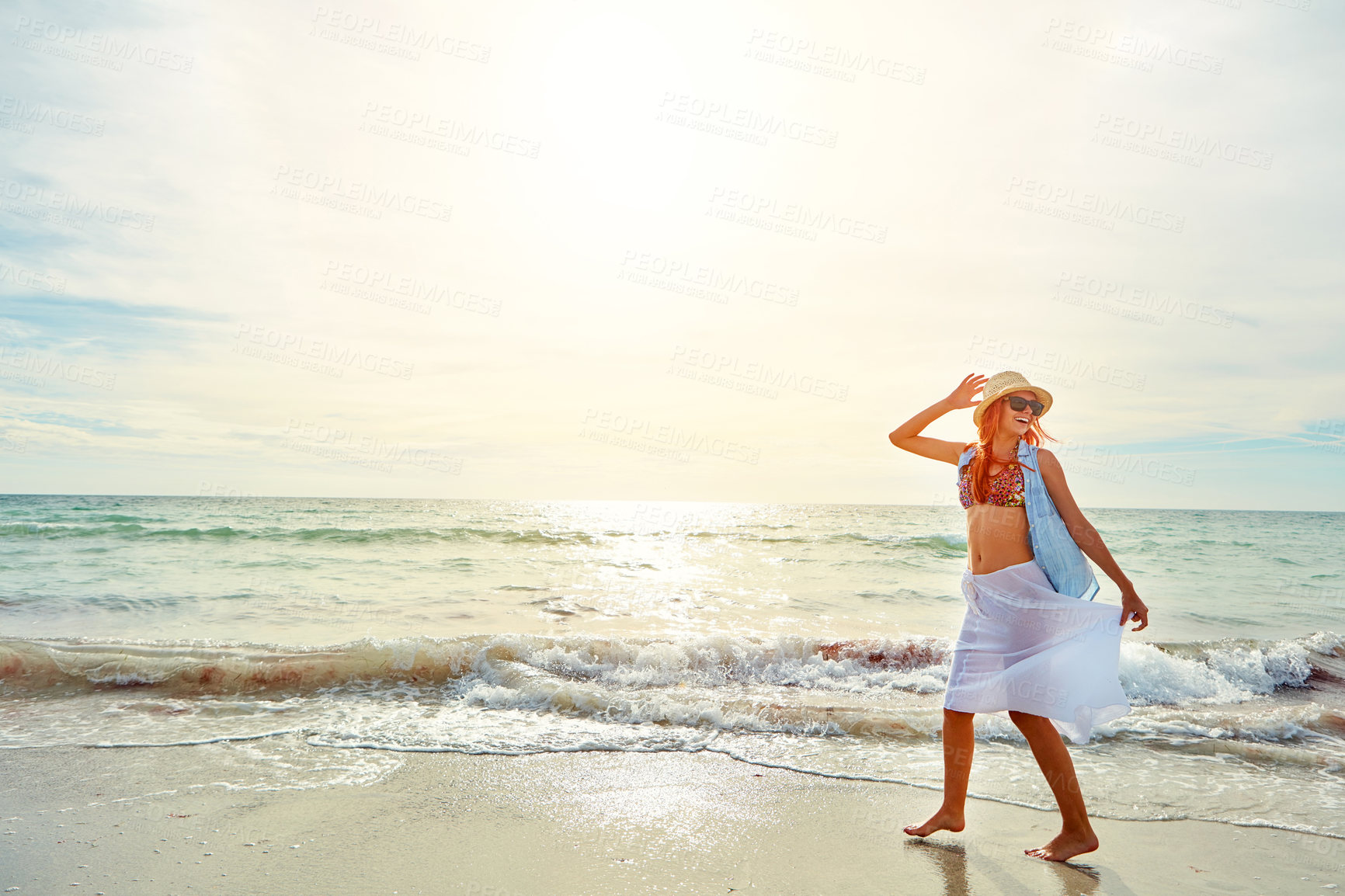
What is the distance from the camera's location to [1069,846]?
329cm

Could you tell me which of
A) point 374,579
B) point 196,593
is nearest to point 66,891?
point 196,593

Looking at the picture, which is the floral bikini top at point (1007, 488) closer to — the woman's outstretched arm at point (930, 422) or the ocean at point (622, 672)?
the woman's outstretched arm at point (930, 422)

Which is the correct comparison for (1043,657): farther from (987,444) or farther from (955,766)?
(987,444)

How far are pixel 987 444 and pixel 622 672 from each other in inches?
197

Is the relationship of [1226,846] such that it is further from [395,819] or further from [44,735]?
[44,735]

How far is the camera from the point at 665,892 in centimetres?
294

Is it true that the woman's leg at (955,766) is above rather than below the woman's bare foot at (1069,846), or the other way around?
above

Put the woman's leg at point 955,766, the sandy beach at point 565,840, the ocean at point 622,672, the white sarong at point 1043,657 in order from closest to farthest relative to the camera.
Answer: the sandy beach at point 565,840 < the white sarong at point 1043,657 < the woman's leg at point 955,766 < the ocean at point 622,672

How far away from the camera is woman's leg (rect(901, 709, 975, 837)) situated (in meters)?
3.42

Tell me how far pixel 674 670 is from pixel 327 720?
11.1ft

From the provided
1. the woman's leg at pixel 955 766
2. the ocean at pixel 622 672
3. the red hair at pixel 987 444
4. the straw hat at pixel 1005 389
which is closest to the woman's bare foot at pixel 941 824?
the woman's leg at pixel 955 766

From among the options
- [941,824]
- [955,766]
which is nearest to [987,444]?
[955,766]

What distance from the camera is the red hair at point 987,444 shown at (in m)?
3.34

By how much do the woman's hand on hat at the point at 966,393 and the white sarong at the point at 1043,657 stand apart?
0.79m
